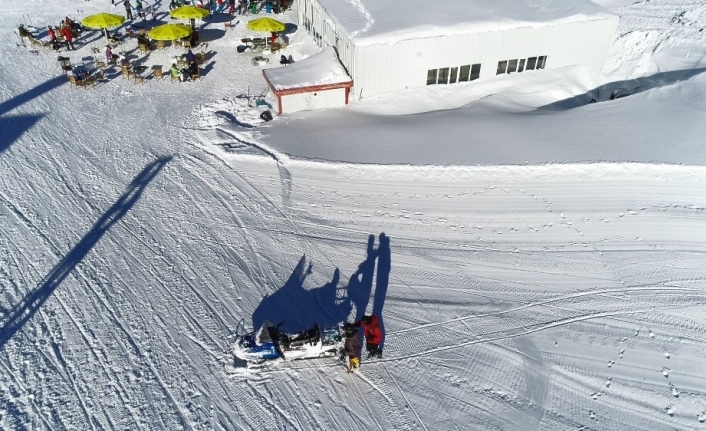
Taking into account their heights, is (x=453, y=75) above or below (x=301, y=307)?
above

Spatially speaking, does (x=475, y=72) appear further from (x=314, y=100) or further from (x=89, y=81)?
(x=89, y=81)

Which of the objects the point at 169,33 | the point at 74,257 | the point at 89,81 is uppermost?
the point at 169,33

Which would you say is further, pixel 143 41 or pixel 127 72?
pixel 143 41

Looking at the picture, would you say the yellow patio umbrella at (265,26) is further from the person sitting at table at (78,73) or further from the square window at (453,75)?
the square window at (453,75)

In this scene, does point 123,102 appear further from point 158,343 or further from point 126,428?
point 126,428

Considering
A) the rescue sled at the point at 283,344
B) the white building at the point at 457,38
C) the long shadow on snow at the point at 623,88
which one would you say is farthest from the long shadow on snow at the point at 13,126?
the long shadow on snow at the point at 623,88

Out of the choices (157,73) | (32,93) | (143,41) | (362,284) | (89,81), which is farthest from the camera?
(143,41)

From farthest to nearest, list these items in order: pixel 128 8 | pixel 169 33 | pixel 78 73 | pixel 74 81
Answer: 1. pixel 128 8
2. pixel 169 33
3. pixel 78 73
4. pixel 74 81

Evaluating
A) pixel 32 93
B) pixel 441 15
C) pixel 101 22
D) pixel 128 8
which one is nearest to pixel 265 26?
pixel 101 22

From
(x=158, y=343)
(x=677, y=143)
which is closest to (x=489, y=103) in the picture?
(x=677, y=143)
